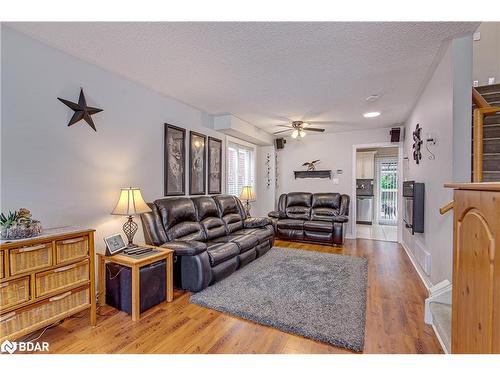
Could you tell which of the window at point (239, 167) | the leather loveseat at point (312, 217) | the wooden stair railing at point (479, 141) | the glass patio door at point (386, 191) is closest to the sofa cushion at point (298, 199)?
the leather loveseat at point (312, 217)

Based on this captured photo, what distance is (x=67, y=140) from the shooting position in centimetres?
234

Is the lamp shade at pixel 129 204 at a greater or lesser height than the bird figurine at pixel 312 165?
lesser

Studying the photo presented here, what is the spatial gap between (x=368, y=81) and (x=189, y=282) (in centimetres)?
320

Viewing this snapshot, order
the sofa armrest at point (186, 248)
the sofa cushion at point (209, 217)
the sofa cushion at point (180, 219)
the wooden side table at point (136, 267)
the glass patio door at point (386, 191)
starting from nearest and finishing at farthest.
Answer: the wooden side table at point (136, 267) < the sofa armrest at point (186, 248) < the sofa cushion at point (180, 219) < the sofa cushion at point (209, 217) < the glass patio door at point (386, 191)

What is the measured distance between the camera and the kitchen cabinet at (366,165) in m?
7.40

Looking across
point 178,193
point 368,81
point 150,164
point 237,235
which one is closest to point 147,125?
point 150,164

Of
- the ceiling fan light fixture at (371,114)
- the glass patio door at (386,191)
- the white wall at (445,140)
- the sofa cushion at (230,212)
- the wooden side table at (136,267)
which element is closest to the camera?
the white wall at (445,140)

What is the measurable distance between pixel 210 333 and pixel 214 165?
300 cm

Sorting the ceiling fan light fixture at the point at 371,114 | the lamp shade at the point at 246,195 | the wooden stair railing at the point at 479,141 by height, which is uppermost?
the ceiling fan light fixture at the point at 371,114

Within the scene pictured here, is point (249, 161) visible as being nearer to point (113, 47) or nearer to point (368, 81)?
point (368, 81)

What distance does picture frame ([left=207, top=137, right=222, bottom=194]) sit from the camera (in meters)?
4.39

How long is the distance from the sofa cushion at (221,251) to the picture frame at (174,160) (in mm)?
1017

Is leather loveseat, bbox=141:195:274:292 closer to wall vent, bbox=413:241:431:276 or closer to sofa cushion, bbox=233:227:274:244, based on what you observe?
sofa cushion, bbox=233:227:274:244

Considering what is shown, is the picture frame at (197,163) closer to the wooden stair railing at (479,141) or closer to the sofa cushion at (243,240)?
the sofa cushion at (243,240)
